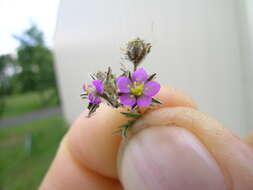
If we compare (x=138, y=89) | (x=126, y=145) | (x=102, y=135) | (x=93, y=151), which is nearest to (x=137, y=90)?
(x=138, y=89)

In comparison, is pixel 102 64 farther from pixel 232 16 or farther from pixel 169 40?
pixel 232 16

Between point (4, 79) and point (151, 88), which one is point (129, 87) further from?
point (4, 79)

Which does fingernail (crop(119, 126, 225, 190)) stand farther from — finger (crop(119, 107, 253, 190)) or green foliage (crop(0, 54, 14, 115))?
green foliage (crop(0, 54, 14, 115))

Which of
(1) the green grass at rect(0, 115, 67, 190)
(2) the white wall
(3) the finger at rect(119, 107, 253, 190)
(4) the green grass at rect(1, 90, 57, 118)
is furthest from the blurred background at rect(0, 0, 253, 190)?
(4) the green grass at rect(1, 90, 57, 118)

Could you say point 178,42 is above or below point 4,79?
above

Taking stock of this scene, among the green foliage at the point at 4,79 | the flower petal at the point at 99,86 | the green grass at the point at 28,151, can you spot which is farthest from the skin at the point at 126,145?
the green foliage at the point at 4,79

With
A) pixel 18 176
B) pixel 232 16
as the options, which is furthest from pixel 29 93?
pixel 232 16

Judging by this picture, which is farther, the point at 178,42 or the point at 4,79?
the point at 4,79
